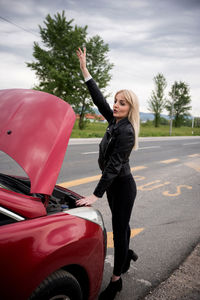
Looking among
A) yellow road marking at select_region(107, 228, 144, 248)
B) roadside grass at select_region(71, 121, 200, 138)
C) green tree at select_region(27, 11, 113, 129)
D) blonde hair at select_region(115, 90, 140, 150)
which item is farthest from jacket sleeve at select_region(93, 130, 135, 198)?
green tree at select_region(27, 11, 113, 129)

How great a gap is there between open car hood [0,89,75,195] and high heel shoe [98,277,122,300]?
52.9 inches

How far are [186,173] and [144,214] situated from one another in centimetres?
412

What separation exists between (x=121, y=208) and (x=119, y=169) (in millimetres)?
423

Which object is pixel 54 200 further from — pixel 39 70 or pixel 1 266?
pixel 39 70

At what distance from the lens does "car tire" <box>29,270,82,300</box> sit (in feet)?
4.46

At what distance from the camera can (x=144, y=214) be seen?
418 centimetres

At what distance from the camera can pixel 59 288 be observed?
4.76 feet

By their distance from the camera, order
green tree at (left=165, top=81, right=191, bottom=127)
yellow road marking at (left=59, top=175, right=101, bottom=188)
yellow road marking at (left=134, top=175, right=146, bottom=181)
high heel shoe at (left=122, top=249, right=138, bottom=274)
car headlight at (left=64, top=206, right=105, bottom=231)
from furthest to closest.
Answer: green tree at (left=165, top=81, right=191, bottom=127) → yellow road marking at (left=134, top=175, right=146, bottom=181) → yellow road marking at (left=59, top=175, right=101, bottom=188) → high heel shoe at (left=122, top=249, right=138, bottom=274) → car headlight at (left=64, top=206, right=105, bottom=231)

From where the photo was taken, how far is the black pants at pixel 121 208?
7.25ft

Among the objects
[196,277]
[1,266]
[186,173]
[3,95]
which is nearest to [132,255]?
[196,277]

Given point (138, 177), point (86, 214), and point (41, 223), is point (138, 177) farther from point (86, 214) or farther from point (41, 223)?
point (41, 223)

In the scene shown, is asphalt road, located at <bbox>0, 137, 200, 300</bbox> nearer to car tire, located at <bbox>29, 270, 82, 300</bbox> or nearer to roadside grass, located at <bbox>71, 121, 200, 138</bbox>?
car tire, located at <bbox>29, 270, 82, 300</bbox>

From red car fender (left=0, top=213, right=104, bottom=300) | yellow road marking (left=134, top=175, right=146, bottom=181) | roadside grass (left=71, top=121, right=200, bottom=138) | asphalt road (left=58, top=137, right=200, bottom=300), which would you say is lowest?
asphalt road (left=58, top=137, right=200, bottom=300)

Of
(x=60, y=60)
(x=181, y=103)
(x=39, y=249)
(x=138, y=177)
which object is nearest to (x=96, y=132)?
(x=60, y=60)
